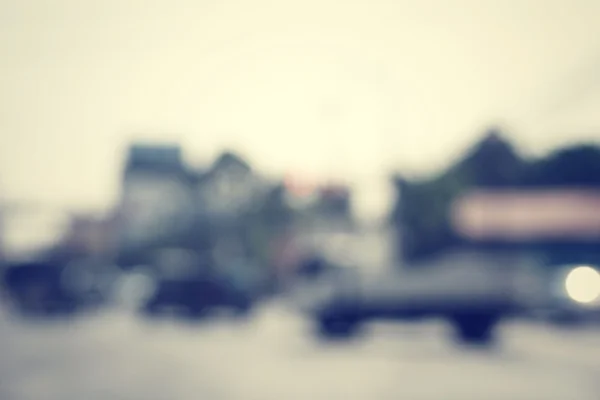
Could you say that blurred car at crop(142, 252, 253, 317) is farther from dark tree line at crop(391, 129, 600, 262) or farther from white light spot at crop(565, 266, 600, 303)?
dark tree line at crop(391, 129, 600, 262)

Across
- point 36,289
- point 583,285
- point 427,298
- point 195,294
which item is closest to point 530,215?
point 583,285

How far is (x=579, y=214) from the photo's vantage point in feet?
68.9

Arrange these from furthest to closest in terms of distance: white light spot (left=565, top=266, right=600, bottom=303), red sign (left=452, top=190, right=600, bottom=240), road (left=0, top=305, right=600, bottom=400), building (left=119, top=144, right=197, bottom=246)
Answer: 1. building (left=119, top=144, right=197, bottom=246)
2. red sign (left=452, top=190, right=600, bottom=240)
3. white light spot (left=565, top=266, right=600, bottom=303)
4. road (left=0, top=305, right=600, bottom=400)

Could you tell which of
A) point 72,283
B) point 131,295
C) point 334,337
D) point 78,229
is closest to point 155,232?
point 131,295

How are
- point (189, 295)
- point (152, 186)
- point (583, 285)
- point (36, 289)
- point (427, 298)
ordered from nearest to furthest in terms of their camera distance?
1. point (427, 298)
2. point (583, 285)
3. point (189, 295)
4. point (36, 289)
5. point (152, 186)

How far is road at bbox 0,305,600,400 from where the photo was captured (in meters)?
5.03

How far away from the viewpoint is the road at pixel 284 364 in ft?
16.5

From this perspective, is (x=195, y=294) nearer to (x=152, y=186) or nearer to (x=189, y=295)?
(x=189, y=295)

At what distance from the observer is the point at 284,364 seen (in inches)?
245

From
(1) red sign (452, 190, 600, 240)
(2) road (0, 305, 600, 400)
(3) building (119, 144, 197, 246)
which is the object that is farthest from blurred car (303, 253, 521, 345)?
(3) building (119, 144, 197, 246)

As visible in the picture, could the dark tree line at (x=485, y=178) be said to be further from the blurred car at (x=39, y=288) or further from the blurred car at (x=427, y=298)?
the blurred car at (x=39, y=288)

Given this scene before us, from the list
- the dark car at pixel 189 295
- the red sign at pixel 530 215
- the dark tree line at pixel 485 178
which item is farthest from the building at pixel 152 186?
the dark car at pixel 189 295

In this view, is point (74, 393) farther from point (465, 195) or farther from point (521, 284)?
point (465, 195)

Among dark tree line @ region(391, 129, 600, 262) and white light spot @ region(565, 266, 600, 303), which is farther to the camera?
dark tree line @ region(391, 129, 600, 262)
